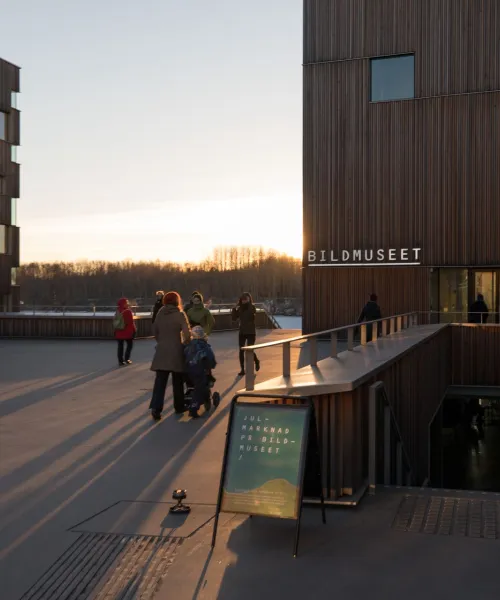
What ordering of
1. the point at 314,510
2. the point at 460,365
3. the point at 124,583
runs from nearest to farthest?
the point at 124,583
the point at 314,510
the point at 460,365

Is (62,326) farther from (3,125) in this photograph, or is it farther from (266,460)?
(266,460)

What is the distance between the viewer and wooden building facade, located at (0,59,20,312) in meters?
36.5

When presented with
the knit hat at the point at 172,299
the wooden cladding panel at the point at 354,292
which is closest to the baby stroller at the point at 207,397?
the knit hat at the point at 172,299

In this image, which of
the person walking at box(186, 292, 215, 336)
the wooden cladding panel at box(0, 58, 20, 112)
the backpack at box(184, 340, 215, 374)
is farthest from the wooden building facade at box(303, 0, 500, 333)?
the wooden cladding panel at box(0, 58, 20, 112)

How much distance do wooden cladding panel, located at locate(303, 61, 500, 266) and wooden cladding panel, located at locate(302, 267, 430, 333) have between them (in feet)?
2.77

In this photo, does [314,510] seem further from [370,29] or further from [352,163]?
[370,29]

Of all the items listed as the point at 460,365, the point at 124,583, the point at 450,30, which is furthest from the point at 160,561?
the point at 450,30

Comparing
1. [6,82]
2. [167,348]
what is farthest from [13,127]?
[167,348]

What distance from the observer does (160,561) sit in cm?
500

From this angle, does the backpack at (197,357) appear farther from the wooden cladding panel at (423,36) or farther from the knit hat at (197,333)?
the wooden cladding panel at (423,36)

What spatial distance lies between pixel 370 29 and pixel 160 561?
2396cm

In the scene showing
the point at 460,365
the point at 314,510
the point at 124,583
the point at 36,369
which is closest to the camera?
the point at 124,583

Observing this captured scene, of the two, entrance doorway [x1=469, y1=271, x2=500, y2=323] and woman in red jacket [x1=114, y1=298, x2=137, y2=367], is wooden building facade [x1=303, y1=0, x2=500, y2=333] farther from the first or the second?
woman in red jacket [x1=114, y1=298, x2=137, y2=367]

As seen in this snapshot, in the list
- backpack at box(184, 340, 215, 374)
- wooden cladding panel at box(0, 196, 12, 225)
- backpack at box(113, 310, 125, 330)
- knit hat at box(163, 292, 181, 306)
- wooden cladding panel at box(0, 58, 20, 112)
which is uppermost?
wooden cladding panel at box(0, 58, 20, 112)
